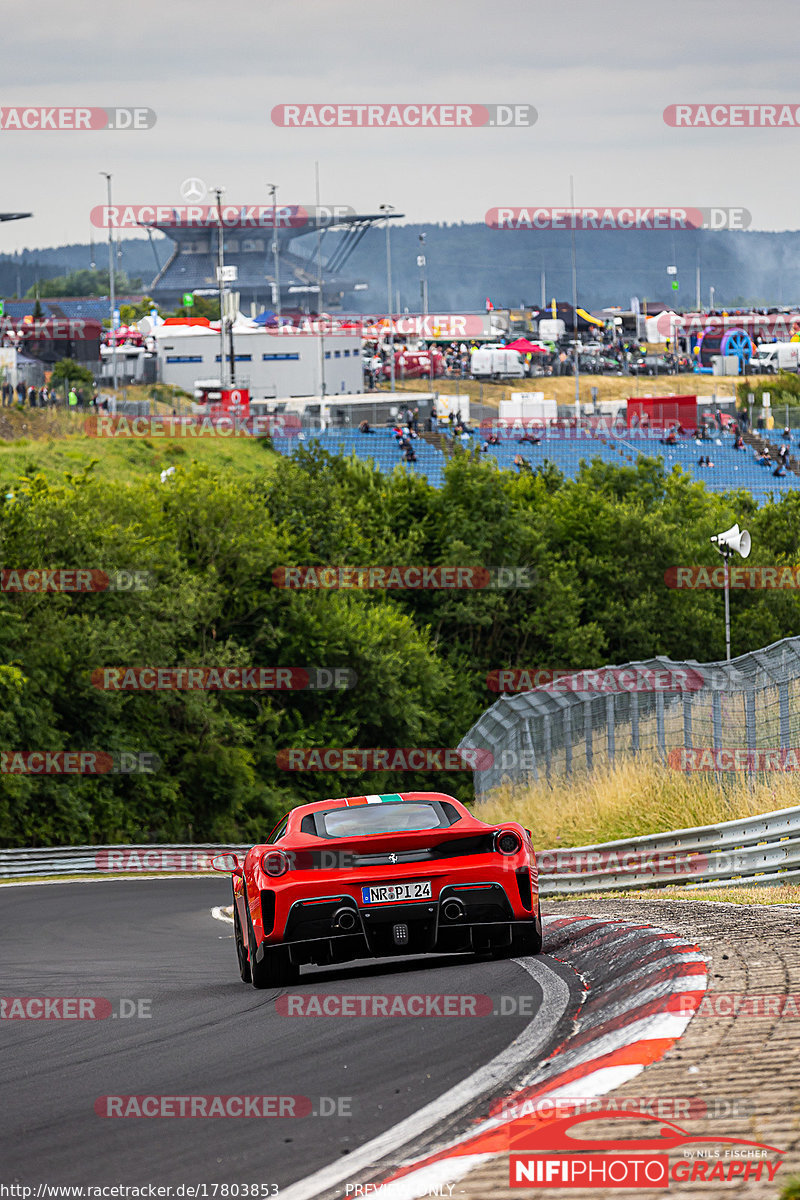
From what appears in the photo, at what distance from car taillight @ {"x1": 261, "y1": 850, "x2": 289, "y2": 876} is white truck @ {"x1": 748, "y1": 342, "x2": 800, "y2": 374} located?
145 meters

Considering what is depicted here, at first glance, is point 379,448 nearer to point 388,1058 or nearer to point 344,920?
point 344,920

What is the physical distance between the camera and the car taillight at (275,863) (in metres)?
9.34

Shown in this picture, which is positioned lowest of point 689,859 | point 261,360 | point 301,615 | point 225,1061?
point 301,615

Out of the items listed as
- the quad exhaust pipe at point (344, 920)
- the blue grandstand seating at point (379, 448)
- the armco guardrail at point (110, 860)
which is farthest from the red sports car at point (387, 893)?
the blue grandstand seating at point (379, 448)

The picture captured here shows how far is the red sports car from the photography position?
9094mm

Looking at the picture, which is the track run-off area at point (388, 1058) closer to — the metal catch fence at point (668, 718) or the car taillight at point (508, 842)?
the car taillight at point (508, 842)

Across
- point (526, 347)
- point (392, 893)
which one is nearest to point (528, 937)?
point (392, 893)

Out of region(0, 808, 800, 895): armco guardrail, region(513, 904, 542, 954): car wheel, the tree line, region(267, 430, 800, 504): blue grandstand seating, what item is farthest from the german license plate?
region(267, 430, 800, 504): blue grandstand seating

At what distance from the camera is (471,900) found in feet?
30.5

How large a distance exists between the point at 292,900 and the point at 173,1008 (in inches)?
33.0

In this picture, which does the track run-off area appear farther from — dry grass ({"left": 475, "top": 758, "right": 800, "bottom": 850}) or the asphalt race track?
dry grass ({"left": 475, "top": 758, "right": 800, "bottom": 850})

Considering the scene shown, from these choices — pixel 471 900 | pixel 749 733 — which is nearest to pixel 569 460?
pixel 749 733

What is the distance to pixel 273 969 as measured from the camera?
30.9ft

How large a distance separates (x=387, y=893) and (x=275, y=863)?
71 cm
